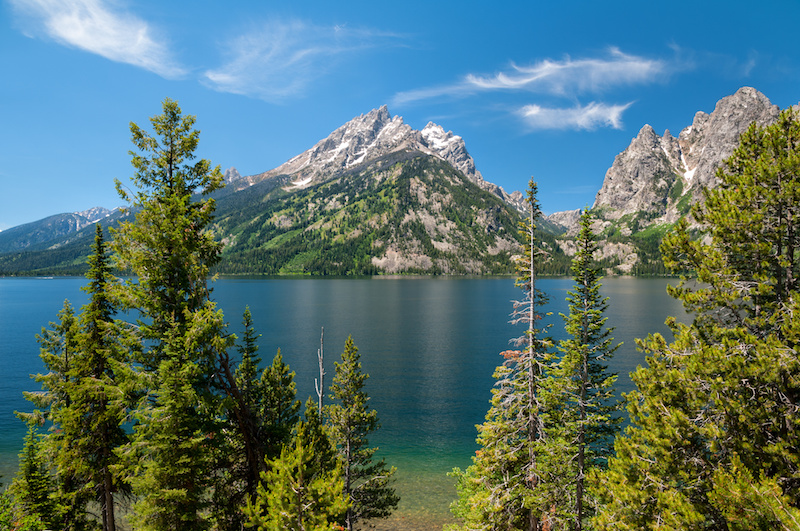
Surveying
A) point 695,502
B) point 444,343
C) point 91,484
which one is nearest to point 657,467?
point 695,502

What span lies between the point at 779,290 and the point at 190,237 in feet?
66.6

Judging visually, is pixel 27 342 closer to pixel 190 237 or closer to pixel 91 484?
pixel 91 484

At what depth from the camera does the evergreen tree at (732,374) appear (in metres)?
10.1

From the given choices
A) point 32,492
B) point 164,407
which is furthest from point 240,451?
point 32,492

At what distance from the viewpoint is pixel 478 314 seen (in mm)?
136250

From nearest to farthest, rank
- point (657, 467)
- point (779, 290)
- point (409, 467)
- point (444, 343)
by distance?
point (779, 290)
point (657, 467)
point (409, 467)
point (444, 343)

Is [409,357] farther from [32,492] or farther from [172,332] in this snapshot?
[172,332]

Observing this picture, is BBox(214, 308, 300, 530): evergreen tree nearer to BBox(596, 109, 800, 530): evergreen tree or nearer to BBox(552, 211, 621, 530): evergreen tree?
BBox(596, 109, 800, 530): evergreen tree

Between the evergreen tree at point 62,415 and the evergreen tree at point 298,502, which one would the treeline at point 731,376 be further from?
the evergreen tree at point 62,415

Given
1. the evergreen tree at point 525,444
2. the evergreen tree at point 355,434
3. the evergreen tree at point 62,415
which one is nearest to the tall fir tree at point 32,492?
the evergreen tree at point 62,415

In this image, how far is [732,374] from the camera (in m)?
10.8

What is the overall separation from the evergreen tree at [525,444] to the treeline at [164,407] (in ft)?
29.2

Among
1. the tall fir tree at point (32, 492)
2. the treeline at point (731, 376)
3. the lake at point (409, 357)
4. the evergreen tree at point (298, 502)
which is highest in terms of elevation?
the treeline at point (731, 376)

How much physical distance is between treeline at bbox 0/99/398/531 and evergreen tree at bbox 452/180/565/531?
29.2 feet
